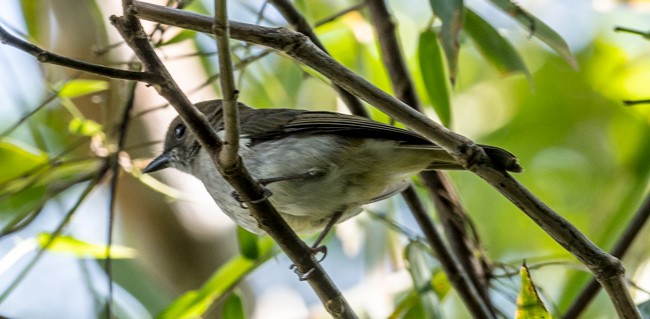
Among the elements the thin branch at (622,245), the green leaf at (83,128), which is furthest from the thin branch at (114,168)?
the thin branch at (622,245)

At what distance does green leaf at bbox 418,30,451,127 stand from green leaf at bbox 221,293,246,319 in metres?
0.94

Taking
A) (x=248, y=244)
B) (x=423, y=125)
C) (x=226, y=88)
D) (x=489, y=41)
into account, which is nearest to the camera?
(x=226, y=88)

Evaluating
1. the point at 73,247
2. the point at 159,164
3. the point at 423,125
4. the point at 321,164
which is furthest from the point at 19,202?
the point at 423,125

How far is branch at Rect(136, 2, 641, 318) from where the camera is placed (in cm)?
161

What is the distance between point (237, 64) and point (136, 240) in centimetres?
167

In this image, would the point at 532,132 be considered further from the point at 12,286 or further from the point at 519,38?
the point at 12,286

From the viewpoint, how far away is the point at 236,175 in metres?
1.77

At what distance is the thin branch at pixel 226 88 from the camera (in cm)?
141

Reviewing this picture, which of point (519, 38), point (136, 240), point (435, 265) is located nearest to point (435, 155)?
point (435, 265)

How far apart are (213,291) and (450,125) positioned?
108 centimetres

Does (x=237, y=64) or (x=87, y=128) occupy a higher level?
(x=87, y=128)

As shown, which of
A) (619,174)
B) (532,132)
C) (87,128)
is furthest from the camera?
(532,132)

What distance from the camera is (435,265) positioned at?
345 cm

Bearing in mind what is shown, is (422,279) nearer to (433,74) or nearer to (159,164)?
(433,74)
